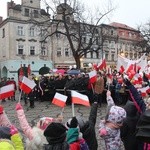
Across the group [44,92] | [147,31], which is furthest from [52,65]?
[44,92]

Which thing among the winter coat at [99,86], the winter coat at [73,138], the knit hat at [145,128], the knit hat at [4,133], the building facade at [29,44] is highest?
the building facade at [29,44]

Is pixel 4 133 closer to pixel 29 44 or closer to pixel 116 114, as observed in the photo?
pixel 116 114

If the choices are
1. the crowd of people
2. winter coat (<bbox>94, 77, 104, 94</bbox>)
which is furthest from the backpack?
winter coat (<bbox>94, 77, 104, 94</bbox>)

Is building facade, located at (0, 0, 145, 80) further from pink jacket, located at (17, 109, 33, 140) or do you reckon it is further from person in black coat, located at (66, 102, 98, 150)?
pink jacket, located at (17, 109, 33, 140)

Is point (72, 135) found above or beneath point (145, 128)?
beneath

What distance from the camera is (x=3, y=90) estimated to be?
650cm

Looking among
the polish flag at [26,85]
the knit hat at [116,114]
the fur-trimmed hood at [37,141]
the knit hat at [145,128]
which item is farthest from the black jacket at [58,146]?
the polish flag at [26,85]

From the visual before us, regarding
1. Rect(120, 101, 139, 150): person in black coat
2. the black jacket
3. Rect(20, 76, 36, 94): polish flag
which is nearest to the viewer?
the black jacket

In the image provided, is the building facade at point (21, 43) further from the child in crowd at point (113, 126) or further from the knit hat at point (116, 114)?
the knit hat at point (116, 114)

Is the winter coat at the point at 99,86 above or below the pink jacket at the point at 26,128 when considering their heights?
below

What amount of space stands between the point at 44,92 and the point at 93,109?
15021 millimetres

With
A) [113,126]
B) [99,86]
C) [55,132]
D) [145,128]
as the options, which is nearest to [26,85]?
[113,126]

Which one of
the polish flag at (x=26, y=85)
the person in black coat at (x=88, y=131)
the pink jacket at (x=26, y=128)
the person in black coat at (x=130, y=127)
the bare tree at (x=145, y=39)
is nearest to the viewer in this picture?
the pink jacket at (x=26, y=128)

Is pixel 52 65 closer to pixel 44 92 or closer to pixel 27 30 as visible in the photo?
pixel 27 30
